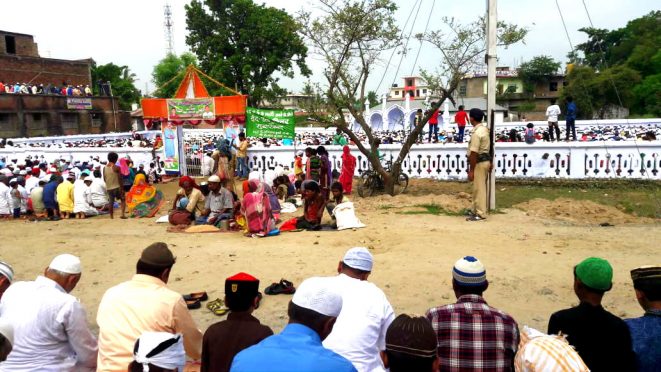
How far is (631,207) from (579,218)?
165 centimetres

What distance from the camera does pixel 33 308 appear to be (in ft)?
10.8

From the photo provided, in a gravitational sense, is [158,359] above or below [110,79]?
below

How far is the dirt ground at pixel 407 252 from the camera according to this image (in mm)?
5863

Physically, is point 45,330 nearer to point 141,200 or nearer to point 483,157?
point 483,157

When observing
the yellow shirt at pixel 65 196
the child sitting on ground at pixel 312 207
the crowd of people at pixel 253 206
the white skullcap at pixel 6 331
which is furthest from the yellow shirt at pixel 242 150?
the white skullcap at pixel 6 331

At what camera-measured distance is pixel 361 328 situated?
312 cm

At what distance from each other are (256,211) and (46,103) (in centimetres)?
2929

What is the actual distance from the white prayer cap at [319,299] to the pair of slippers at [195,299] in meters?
3.78

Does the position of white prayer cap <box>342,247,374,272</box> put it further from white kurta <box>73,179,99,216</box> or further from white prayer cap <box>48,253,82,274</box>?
white kurta <box>73,179,99,216</box>

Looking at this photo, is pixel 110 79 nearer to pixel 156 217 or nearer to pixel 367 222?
pixel 156 217

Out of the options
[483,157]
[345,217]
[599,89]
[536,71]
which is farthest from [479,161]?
[536,71]

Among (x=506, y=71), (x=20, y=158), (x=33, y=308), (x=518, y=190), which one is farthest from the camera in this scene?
(x=506, y=71)

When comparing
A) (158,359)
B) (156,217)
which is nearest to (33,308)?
(158,359)

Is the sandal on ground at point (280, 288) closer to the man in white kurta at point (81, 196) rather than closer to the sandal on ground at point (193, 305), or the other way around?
the sandal on ground at point (193, 305)
